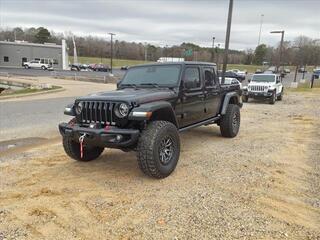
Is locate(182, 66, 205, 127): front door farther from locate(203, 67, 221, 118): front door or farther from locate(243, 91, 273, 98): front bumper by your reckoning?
locate(243, 91, 273, 98): front bumper

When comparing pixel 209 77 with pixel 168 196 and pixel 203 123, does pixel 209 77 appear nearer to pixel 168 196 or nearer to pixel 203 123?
pixel 203 123

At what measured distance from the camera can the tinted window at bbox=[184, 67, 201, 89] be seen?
6.71 metres

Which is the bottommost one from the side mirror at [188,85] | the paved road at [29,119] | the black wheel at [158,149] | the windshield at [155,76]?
the paved road at [29,119]

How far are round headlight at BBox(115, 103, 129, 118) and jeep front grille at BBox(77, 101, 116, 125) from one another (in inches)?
3.9

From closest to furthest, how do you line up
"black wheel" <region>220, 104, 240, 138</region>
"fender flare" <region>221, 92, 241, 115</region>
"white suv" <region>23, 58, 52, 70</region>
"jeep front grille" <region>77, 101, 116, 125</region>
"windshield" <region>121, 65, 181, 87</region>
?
1. "jeep front grille" <region>77, 101, 116, 125</region>
2. "windshield" <region>121, 65, 181, 87</region>
3. "fender flare" <region>221, 92, 241, 115</region>
4. "black wheel" <region>220, 104, 240, 138</region>
5. "white suv" <region>23, 58, 52, 70</region>

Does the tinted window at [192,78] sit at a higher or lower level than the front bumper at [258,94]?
higher

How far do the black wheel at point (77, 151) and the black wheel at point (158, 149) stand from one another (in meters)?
1.35

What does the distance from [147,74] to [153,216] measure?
3.40m

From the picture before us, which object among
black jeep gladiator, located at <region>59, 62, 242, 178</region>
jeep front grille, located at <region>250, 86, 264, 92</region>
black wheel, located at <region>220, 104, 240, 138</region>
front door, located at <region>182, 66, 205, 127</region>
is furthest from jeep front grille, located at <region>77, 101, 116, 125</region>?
jeep front grille, located at <region>250, 86, 264, 92</region>

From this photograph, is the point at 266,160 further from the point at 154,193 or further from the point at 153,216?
the point at 153,216

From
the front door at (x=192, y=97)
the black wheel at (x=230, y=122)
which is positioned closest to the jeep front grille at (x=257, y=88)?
the black wheel at (x=230, y=122)

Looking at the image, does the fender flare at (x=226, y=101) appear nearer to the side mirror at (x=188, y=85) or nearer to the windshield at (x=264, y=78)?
the side mirror at (x=188, y=85)

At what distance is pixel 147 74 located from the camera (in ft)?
22.5

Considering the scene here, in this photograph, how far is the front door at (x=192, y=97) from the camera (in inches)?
261
